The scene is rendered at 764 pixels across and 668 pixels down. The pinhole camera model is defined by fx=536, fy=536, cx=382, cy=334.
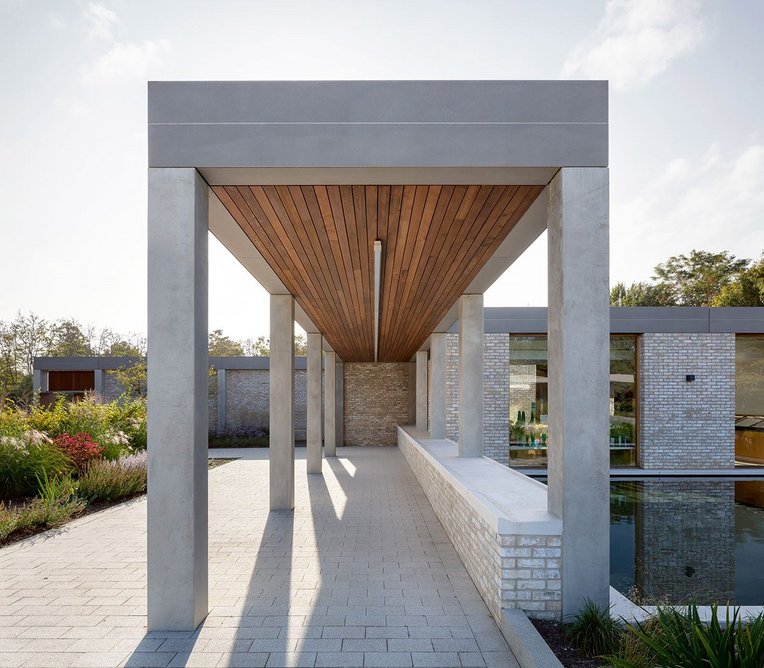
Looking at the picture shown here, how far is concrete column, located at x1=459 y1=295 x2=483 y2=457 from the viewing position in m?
8.34

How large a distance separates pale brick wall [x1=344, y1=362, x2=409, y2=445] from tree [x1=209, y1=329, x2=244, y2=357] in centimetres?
3428

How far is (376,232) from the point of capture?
511 centimetres

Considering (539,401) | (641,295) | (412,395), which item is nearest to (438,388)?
(539,401)

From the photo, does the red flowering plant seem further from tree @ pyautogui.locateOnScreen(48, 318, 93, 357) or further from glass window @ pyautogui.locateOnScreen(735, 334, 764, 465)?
tree @ pyautogui.locateOnScreen(48, 318, 93, 357)

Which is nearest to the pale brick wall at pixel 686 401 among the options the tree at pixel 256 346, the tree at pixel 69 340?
the tree at pixel 69 340

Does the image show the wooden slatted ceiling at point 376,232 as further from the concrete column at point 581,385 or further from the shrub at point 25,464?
the shrub at point 25,464

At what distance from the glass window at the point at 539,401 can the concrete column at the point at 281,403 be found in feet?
25.3

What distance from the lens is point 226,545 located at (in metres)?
6.44

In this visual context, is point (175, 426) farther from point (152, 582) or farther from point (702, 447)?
point (702, 447)

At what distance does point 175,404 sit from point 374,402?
1705 centimetres

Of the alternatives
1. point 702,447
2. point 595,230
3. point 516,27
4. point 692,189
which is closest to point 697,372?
point 702,447

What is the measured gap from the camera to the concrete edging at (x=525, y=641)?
3090mm

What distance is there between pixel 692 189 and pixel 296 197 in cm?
3176

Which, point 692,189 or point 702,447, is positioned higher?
point 692,189
